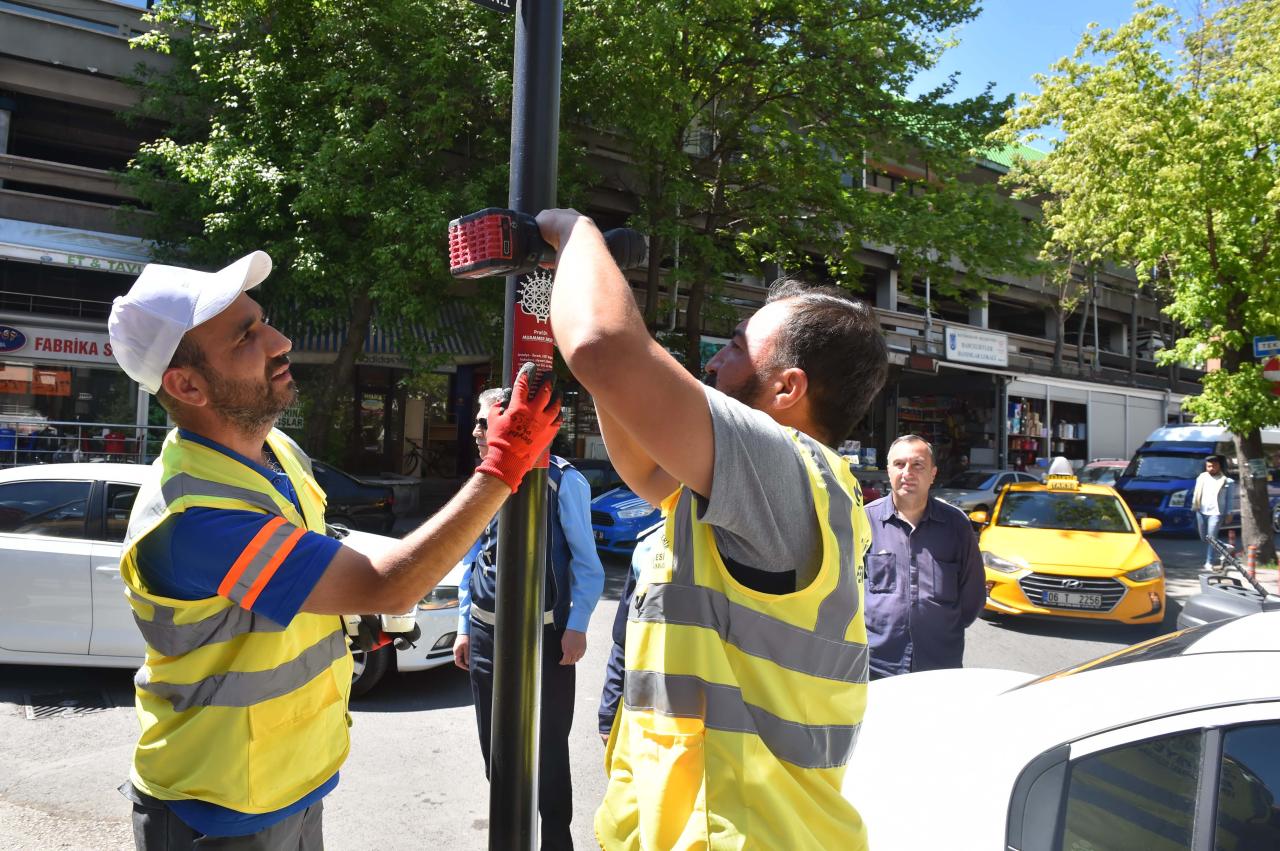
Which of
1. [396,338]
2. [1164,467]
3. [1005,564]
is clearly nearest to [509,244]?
[1005,564]

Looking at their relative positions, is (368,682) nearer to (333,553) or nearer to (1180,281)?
(333,553)

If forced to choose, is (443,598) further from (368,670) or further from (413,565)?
(413,565)

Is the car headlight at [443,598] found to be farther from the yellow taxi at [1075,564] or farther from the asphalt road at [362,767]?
the yellow taxi at [1075,564]

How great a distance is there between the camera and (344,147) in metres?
11.6

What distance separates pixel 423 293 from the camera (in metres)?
12.7

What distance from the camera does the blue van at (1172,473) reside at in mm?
17922

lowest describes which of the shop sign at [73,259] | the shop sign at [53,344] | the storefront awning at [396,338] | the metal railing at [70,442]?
the metal railing at [70,442]

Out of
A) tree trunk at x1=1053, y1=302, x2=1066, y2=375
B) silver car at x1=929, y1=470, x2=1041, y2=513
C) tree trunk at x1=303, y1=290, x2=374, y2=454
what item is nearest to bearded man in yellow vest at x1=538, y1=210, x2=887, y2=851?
tree trunk at x1=303, y1=290, x2=374, y2=454

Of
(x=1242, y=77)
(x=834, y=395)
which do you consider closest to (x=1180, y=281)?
(x=1242, y=77)

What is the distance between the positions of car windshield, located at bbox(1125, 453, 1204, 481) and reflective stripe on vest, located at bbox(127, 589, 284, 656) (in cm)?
2086

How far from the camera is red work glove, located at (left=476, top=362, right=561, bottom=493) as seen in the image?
6.02 feet

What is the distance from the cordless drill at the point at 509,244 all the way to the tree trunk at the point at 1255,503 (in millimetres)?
14843

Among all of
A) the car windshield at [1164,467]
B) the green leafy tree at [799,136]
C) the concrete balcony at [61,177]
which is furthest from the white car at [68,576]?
the car windshield at [1164,467]

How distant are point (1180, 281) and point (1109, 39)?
181 inches
